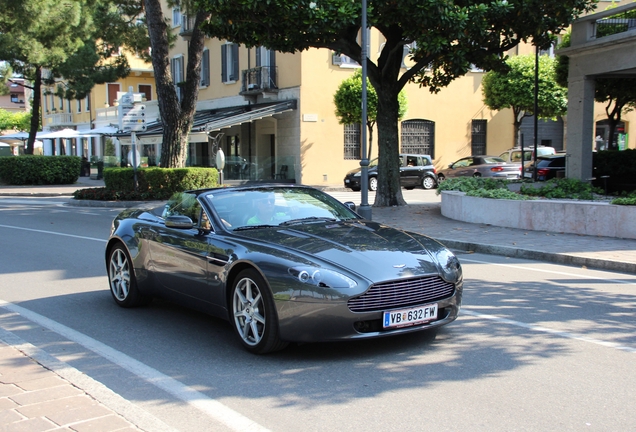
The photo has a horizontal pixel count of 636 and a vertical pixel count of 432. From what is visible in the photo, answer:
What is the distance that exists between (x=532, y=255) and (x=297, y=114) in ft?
76.1

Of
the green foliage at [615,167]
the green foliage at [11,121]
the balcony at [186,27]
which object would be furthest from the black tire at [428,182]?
the green foliage at [11,121]

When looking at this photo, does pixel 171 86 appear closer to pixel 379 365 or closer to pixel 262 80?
pixel 262 80

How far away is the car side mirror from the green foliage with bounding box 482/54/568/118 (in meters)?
29.9

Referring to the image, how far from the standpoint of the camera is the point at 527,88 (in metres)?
34.2

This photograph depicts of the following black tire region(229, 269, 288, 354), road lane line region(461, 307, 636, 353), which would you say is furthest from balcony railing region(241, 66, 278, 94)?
black tire region(229, 269, 288, 354)

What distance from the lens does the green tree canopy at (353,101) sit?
31.6 metres

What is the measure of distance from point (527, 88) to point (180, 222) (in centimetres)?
3102

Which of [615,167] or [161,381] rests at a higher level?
[615,167]

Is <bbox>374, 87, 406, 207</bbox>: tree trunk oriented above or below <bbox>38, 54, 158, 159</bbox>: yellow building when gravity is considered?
below

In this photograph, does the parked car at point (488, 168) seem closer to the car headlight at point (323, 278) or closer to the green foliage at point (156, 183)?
the green foliage at point (156, 183)

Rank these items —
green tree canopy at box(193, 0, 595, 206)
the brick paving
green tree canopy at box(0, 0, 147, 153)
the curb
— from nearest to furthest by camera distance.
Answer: the brick paving → the curb → green tree canopy at box(193, 0, 595, 206) → green tree canopy at box(0, 0, 147, 153)

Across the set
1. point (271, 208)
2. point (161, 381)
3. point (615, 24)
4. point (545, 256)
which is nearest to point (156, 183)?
point (615, 24)

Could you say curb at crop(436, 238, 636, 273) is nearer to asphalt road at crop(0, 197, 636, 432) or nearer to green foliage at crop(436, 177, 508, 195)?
asphalt road at crop(0, 197, 636, 432)

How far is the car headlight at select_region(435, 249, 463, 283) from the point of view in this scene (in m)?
5.64
